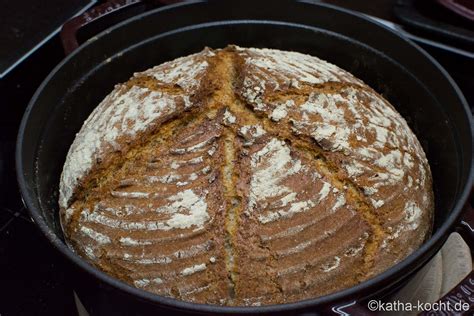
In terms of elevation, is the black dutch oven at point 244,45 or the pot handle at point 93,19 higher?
the pot handle at point 93,19

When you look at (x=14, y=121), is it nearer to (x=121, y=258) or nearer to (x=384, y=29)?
(x=121, y=258)

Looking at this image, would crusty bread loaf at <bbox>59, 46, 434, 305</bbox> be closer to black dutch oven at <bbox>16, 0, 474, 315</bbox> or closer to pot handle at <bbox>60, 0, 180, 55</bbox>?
black dutch oven at <bbox>16, 0, 474, 315</bbox>

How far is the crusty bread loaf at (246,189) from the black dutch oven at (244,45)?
85mm

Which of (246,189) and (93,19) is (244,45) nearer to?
(93,19)

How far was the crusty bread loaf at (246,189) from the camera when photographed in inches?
42.9

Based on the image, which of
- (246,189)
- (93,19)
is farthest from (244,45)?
(246,189)

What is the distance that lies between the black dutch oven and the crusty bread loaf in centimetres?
8

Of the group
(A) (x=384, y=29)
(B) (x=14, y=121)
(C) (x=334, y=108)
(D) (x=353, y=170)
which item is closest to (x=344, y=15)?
(A) (x=384, y=29)

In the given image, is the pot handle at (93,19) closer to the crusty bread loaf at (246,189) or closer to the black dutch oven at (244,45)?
the black dutch oven at (244,45)

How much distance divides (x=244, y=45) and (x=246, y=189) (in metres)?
0.62

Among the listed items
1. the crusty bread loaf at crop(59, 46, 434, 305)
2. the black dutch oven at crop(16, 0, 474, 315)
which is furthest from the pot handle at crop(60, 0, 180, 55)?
the crusty bread loaf at crop(59, 46, 434, 305)

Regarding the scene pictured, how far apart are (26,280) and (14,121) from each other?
1.65 feet

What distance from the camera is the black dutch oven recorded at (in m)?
Result: 1.24

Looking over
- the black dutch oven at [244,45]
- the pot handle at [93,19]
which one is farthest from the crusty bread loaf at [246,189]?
the pot handle at [93,19]
